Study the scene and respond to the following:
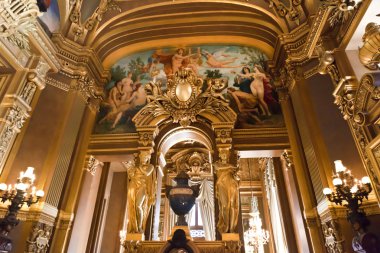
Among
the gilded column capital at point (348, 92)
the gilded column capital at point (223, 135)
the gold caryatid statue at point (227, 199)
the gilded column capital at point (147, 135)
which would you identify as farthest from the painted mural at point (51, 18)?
the gilded column capital at point (348, 92)

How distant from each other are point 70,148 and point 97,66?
320 centimetres

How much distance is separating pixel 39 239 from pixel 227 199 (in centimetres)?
444

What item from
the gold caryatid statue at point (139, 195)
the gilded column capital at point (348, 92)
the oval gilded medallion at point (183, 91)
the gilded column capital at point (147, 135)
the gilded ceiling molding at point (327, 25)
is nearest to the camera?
the gilded column capital at point (348, 92)

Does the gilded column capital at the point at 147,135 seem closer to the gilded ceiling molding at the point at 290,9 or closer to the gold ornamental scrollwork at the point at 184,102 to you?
the gold ornamental scrollwork at the point at 184,102

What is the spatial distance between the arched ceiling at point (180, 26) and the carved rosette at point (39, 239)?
593 cm

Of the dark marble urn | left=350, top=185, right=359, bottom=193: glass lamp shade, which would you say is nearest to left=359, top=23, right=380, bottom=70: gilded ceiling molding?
left=350, top=185, right=359, bottom=193: glass lamp shade

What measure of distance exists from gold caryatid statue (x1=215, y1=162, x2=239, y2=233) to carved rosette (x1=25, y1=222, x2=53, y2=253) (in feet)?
13.4

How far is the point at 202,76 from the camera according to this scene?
9695 mm

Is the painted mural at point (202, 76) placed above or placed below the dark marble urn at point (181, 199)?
above

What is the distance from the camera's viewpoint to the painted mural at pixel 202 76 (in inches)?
349

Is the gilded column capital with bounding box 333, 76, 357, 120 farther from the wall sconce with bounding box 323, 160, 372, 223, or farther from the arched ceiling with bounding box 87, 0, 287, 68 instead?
the arched ceiling with bounding box 87, 0, 287, 68

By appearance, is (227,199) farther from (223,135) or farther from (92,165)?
(92,165)


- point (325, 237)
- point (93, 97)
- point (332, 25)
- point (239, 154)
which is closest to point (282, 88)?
point (239, 154)

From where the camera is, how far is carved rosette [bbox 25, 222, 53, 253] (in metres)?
5.90
